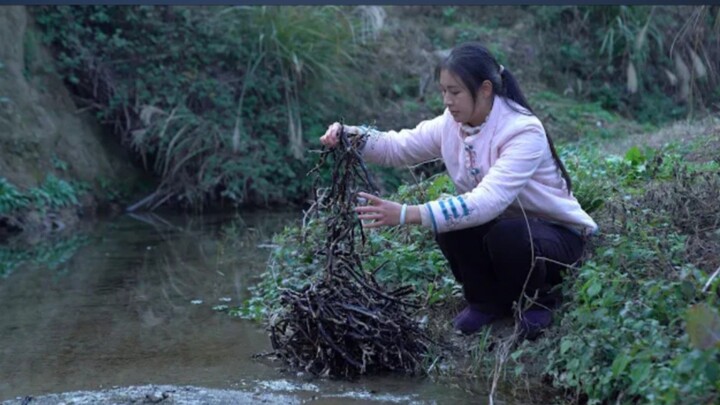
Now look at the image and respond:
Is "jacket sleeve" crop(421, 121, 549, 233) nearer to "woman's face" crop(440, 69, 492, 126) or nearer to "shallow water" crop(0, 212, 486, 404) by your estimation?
"woman's face" crop(440, 69, 492, 126)

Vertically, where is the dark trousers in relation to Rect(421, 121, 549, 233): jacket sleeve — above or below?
below

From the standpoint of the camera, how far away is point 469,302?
195 inches

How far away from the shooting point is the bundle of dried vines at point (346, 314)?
4.52m

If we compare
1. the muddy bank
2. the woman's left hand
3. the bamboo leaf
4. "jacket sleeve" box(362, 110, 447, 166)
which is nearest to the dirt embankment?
"jacket sleeve" box(362, 110, 447, 166)

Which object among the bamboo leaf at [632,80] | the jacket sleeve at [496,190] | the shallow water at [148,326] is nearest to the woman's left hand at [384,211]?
the jacket sleeve at [496,190]

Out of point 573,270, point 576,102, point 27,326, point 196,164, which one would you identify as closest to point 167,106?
point 196,164

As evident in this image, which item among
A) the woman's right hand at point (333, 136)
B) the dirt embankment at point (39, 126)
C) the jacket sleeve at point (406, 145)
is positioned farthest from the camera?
the dirt embankment at point (39, 126)

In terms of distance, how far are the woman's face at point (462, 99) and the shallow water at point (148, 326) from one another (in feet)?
3.70

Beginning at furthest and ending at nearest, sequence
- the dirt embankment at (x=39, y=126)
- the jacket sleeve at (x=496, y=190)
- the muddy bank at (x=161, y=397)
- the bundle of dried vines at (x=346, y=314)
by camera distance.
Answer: the dirt embankment at (x=39, y=126) → the bundle of dried vines at (x=346, y=314) → the jacket sleeve at (x=496, y=190) → the muddy bank at (x=161, y=397)

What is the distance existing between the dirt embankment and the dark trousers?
272 inches

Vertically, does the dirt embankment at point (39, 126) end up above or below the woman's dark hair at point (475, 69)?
below

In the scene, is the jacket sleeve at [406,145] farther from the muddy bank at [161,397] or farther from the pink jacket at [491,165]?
the muddy bank at [161,397]

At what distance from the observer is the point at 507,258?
15.1ft

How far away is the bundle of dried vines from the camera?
4516mm
